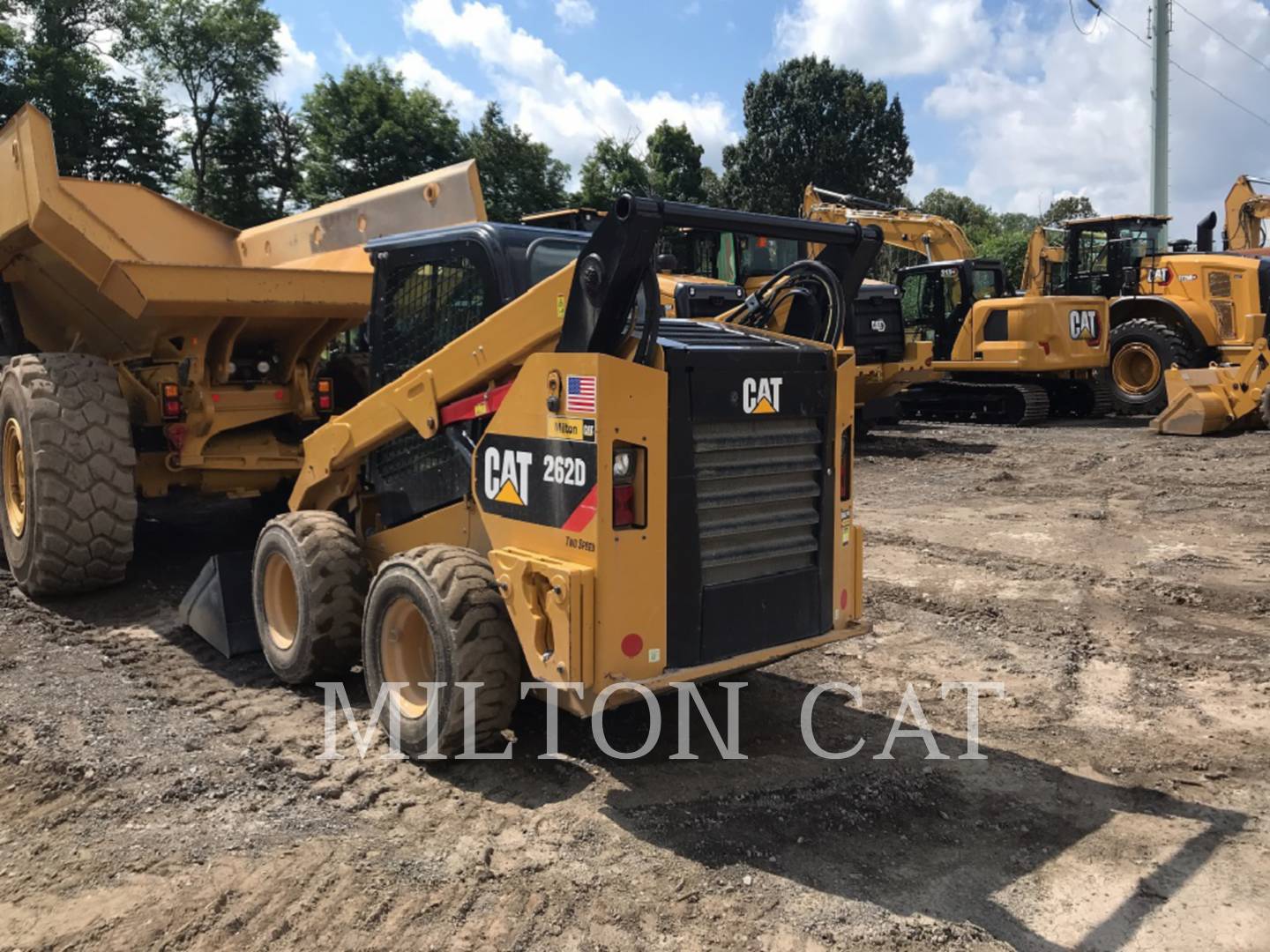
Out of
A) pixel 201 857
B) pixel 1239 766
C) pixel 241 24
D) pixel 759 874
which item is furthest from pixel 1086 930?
pixel 241 24

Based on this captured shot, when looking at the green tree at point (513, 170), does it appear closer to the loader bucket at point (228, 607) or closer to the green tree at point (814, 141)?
the green tree at point (814, 141)

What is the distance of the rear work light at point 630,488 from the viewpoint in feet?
11.4

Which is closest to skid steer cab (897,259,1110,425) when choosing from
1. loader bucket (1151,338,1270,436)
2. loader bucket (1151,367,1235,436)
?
loader bucket (1151,367,1235,436)

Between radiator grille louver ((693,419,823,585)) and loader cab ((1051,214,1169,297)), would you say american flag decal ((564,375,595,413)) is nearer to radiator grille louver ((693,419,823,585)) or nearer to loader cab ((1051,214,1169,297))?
radiator grille louver ((693,419,823,585))

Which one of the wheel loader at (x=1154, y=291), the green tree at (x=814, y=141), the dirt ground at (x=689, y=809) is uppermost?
the green tree at (x=814, y=141)

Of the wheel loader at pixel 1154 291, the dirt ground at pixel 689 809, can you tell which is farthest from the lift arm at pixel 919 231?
the dirt ground at pixel 689 809

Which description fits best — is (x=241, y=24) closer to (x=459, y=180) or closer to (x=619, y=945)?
(x=459, y=180)

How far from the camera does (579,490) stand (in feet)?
11.4

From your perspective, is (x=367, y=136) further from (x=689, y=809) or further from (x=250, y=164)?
(x=689, y=809)

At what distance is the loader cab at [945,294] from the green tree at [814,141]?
24.2 m

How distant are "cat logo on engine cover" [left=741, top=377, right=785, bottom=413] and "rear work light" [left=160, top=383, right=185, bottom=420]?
13.3ft

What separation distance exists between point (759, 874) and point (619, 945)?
1.82ft

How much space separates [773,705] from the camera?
473 centimetres

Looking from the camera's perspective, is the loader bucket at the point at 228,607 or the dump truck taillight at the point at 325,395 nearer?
the loader bucket at the point at 228,607
